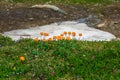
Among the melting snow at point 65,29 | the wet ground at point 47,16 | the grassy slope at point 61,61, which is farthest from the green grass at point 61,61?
the wet ground at point 47,16

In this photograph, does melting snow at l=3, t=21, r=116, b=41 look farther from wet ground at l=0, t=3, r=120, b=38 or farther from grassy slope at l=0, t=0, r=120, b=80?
grassy slope at l=0, t=0, r=120, b=80

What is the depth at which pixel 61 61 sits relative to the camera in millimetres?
10508

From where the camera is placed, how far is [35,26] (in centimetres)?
1836

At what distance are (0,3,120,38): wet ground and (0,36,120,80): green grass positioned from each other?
231 inches

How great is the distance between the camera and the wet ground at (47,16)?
723 inches

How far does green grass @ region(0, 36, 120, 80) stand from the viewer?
973 centimetres

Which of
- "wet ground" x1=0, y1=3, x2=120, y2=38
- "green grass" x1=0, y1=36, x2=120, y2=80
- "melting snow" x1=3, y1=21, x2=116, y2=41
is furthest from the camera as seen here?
"wet ground" x1=0, y1=3, x2=120, y2=38

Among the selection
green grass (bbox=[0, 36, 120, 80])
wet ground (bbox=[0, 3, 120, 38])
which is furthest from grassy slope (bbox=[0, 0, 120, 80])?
wet ground (bbox=[0, 3, 120, 38])

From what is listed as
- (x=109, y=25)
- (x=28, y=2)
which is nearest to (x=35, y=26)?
(x=109, y=25)

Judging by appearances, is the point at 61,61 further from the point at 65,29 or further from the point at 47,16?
the point at 47,16

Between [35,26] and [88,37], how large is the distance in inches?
132

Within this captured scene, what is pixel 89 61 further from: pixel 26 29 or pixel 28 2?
pixel 28 2

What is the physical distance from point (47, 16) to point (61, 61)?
9.59m

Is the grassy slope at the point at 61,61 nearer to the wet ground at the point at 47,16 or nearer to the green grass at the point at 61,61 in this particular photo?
the green grass at the point at 61,61
